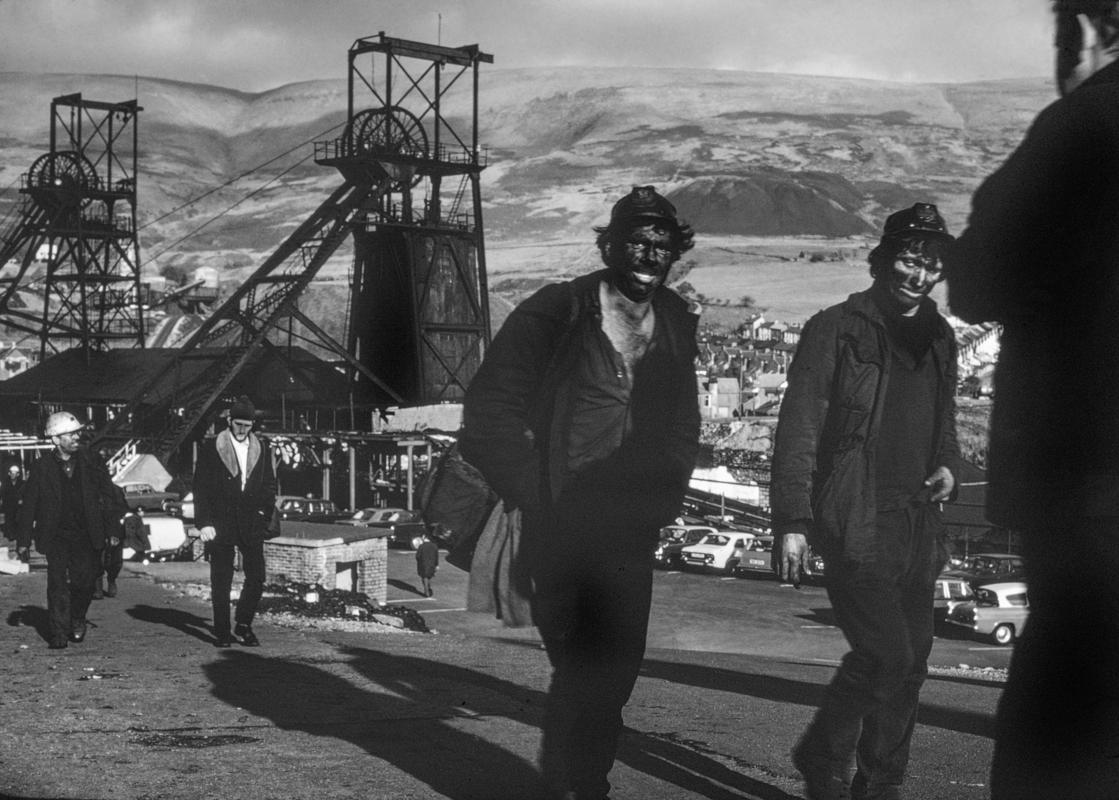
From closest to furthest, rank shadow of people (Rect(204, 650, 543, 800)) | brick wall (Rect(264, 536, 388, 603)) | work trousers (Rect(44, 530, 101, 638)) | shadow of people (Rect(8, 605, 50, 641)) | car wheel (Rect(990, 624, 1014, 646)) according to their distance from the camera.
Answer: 1. shadow of people (Rect(204, 650, 543, 800))
2. work trousers (Rect(44, 530, 101, 638))
3. shadow of people (Rect(8, 605, 50, 641))
4. brick wall (Rect(264, 536, 388, 603))
5. car wheel (Rect(990, 624, 1014, 646))

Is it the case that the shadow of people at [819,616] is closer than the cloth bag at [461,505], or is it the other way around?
the cloth bag at [461,505]

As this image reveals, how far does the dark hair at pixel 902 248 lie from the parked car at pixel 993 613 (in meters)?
18.6

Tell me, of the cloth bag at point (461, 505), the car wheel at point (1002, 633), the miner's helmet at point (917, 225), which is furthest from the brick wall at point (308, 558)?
the miner's helmet at point (917, 225)

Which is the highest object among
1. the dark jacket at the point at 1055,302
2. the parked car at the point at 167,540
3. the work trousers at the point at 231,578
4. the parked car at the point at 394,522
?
the dark jacket at the point at 1055,302

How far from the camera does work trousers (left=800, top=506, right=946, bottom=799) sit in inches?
169

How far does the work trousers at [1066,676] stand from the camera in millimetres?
2182

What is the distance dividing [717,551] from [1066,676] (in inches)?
1207

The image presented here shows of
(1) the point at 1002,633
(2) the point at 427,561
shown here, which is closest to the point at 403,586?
(2) the point at 427,561

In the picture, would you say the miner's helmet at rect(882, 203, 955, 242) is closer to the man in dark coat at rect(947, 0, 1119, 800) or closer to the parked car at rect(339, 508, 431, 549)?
the man in dark coat at rect(947, 0, 1119, 800)

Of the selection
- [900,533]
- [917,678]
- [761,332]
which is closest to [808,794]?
[917,678]

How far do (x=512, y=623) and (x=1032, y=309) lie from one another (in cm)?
225

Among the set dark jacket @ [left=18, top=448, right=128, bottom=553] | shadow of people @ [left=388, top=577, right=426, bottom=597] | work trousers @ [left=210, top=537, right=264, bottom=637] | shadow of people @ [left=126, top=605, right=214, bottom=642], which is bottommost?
shadow of people @ [left=388, top=577, right=426, bottom=597]

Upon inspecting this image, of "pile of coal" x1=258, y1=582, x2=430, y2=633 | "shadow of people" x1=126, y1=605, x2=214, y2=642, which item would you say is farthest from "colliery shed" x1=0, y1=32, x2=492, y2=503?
"shadow of people" x1=126, y1=605, x2=214, y2=642

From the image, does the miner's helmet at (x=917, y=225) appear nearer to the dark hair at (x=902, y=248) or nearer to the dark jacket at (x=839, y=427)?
the dark hair at (x=902, y=248)
